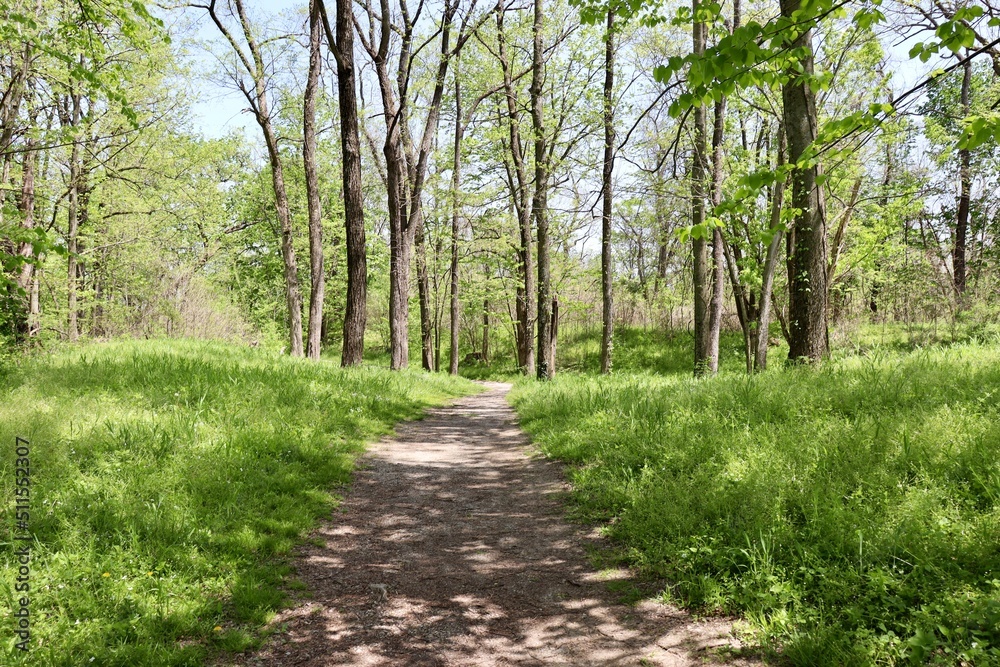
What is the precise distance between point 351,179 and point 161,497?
874 cm

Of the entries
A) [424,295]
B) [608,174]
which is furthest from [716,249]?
[424,295]

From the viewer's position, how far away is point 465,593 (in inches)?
156

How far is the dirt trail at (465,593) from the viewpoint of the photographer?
3217 millimetres

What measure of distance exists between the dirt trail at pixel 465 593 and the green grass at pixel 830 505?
38 centimetres

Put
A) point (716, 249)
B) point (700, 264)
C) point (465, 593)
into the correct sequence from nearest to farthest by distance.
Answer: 1. point (465, 593)
2. point (700, 264)
3. point (716, 249)

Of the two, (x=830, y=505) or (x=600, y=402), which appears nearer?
(x=830, y=505)

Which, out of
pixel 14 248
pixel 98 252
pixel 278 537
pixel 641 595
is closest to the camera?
pixel 641 595

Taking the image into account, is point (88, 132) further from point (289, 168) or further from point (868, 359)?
point (868, 359)

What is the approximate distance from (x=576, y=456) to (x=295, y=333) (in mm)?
12463

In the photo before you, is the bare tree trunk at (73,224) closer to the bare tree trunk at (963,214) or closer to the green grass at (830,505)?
the green grass at (830,505)

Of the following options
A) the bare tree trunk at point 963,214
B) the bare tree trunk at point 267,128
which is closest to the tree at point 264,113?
the bare tree trunk at point 267,128

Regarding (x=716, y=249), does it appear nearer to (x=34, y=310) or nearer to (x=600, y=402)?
(x=600, y=402)

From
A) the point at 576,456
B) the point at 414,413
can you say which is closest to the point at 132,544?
the point at 576,456

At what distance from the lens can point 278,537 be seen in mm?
4562
